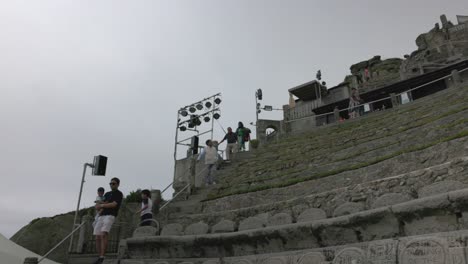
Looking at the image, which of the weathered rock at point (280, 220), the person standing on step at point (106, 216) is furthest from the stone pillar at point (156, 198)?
the weathered rock at point (280, 220)

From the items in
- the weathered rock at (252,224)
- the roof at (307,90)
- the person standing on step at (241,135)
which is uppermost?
the roof at (307,90)

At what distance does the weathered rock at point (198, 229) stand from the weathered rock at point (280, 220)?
125cm

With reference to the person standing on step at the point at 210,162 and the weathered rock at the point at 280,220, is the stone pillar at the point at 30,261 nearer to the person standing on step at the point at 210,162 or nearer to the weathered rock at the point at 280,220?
the weathered rock at the point at 280,220

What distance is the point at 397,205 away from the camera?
3.54 metres

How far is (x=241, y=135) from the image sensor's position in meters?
15.6

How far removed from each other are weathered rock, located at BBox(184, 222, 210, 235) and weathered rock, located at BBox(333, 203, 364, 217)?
2.29m

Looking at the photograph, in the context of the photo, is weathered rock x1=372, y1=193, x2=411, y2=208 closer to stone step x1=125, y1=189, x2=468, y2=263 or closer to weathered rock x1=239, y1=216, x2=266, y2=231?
stone step x1=125, y1=189, x2=468, y2=263

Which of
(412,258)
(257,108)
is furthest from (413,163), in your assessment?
(257,108)

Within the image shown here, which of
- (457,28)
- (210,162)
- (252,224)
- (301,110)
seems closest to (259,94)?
(301,110)

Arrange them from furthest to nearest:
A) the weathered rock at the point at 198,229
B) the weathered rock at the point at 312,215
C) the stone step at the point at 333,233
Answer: the weathered rock at the point at 198,229 < the weathered rock at the point at 312,215 < the stone step at the point at 333,233

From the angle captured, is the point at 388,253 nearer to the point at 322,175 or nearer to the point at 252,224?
the point at 252,224

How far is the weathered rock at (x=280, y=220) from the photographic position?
471 cm

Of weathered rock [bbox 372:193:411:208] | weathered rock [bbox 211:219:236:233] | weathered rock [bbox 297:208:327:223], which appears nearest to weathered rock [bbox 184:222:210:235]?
weathered rock [bbox 211:219:236:233]

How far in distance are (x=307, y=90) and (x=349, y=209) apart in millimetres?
22891
